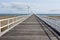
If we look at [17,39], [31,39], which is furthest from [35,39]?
[17,39]

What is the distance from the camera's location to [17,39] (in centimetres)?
1293

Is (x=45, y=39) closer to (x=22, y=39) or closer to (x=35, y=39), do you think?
(x=35, y=39)

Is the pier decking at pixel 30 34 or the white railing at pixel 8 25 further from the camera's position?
the white railing at pixel 8 25

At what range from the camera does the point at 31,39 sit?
42.5 feet

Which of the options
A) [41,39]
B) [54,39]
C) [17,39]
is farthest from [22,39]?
[54,39]

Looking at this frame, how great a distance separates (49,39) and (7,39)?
2.82m

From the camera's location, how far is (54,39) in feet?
41.3

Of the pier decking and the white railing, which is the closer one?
the pier decking

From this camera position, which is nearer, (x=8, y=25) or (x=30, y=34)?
(x=30, y=34)

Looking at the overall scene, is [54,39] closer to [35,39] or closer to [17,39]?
[35,39]

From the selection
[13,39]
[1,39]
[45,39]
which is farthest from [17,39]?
[45,39]

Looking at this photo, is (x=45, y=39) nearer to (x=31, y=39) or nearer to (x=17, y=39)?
(x=31, y=39)

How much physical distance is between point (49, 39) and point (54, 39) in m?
0.43

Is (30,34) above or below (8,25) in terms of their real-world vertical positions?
below
